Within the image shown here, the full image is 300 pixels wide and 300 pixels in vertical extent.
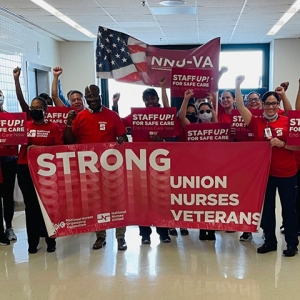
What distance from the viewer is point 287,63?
9.53 metres

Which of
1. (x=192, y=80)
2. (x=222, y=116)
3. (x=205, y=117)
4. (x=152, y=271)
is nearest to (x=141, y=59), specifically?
(x=192, y=80)

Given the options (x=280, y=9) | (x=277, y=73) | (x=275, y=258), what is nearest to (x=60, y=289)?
(x=275, y=258)

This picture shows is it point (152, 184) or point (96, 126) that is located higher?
point (96, 126)

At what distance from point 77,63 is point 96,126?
643cm

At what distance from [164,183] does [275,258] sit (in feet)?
3.94

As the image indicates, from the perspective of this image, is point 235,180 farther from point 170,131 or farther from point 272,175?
point 170,131

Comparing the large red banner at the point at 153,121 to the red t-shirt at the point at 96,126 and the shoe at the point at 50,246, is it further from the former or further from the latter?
the shoe at the point at 50,246

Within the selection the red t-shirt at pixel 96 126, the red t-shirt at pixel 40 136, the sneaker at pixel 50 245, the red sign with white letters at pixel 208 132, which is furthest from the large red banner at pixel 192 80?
the sneaker at pixel 50 245

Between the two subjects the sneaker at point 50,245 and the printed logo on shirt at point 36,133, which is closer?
the printed logo on shirt at point 36,133

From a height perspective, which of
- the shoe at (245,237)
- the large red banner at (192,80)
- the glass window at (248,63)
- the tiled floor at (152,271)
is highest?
the glass window at (248,63)

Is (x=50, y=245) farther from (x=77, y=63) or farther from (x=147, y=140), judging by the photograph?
(x=77, y=63)

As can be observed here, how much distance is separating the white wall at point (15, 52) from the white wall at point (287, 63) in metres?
5.56

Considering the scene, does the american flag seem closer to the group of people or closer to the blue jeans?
the group of people

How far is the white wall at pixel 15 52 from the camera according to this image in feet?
A: 21.3
